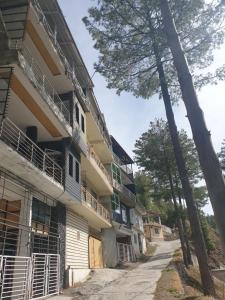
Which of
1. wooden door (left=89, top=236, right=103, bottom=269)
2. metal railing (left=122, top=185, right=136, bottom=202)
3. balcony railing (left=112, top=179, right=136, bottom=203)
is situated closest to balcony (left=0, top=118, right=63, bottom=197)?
wooden door (left=89, top=236, right=103, bottom=269)

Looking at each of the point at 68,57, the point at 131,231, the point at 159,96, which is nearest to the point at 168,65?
the point at 159,96

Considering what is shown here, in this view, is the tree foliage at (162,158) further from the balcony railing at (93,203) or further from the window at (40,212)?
the window at (40,212)

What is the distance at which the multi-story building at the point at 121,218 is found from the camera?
2630 centimetres

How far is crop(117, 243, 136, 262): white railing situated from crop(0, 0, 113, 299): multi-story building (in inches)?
279

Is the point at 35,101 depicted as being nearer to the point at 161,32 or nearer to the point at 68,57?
the point at 161,32

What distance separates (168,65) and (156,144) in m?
17.2

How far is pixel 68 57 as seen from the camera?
20.1 metres

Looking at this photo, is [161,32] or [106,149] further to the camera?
[106,149]

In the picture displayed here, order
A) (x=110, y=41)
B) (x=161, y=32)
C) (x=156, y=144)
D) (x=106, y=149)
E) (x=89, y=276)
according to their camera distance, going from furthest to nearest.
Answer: (x=156, y=144) → (x=106, y=149) → (x=89, y=276) → (x=110, y=41) → (x=161, y=32)

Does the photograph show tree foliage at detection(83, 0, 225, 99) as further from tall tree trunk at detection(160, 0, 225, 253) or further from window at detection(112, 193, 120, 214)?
window at detection(112, 193, 120, 214)

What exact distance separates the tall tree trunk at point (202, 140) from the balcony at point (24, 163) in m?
6.10

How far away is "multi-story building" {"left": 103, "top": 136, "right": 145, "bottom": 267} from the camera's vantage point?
26297 millimetres

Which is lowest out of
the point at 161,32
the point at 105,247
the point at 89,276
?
the point at 89,276

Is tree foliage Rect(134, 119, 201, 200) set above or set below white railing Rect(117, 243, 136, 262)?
above
